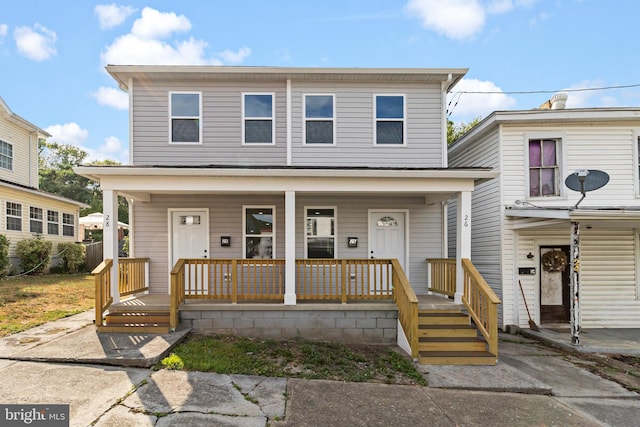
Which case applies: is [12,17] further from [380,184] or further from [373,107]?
[380,184]

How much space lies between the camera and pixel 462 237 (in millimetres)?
6930

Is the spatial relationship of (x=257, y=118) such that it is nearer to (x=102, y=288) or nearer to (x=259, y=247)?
(x=259, y=247)

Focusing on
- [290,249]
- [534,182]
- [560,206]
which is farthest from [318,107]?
[560,206]

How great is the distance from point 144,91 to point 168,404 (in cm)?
709

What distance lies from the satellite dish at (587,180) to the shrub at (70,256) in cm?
1843

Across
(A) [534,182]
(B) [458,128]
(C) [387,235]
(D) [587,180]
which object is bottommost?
(C) [387,235]

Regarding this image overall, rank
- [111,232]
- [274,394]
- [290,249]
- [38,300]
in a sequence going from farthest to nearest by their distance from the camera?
[38,300] → [290,249] → [111,232] → [274,394]

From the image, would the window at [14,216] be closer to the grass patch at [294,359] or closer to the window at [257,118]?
the window at [257,118]

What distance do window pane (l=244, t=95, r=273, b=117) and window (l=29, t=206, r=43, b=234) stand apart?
12895 mm

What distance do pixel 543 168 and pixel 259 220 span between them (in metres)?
6.77

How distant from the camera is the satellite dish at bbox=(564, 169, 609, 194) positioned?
6621mm

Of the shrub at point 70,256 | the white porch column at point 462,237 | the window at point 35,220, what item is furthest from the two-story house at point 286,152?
the window at point 35,220

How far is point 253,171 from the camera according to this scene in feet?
21.8

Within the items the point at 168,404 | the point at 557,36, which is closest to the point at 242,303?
the point at 168,404
